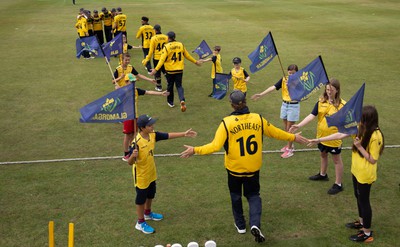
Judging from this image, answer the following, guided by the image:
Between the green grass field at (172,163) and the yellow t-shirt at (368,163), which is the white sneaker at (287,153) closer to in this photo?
the green grass field at (172,163)

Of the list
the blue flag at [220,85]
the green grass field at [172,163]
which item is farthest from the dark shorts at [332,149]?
the blue flag at [220,85]

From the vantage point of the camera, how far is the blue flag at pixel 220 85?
1379cm

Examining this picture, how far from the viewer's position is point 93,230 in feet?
24.1

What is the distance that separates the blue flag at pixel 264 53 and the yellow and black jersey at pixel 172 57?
10.9ft

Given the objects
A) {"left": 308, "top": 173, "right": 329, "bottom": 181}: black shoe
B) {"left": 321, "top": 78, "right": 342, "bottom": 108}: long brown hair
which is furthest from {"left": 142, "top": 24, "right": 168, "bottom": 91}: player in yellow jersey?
{"left": 321, "top": 78, "right": 342, "bottom": 108}: long brown hair

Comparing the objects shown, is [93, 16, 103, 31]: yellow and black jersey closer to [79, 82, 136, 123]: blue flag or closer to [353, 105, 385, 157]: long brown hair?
[79, 82, 136, 123]: blue flag

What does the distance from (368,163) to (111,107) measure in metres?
4.21

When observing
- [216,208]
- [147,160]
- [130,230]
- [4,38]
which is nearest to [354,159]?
[216,208]

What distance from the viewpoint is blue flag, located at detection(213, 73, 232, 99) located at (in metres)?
13.8

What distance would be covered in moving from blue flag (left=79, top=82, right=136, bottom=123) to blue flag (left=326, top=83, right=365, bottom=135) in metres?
3.39

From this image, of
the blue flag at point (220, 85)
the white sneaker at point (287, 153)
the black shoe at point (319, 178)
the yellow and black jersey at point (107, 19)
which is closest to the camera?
the black shoe at point (319, 178)

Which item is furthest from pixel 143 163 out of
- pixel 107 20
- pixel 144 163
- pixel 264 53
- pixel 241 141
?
pixel 107 20

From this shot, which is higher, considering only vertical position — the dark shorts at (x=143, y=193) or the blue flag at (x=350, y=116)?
the blue flag at (x=350, y=116)

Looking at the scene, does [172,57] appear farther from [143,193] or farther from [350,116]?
[350,116]
